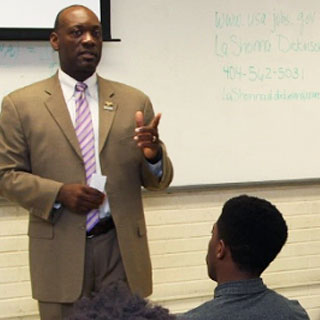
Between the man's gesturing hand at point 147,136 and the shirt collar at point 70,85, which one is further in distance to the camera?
the shirt collar at point 70,85

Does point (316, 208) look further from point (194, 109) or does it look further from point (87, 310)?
point (87, 310)

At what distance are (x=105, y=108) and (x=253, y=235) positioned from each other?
0.76 meters

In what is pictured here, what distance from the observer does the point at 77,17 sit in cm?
212

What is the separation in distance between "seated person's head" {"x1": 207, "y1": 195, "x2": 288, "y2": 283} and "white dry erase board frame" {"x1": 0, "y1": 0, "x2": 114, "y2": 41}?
1330 mm

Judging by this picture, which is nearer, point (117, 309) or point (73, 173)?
point (117, 309)

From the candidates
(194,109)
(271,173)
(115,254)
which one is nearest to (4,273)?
(115,254)

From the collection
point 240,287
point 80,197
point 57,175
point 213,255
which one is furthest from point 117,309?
point 57,175

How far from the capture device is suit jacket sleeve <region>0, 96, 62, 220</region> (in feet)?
6.60

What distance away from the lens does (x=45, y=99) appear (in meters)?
2.09

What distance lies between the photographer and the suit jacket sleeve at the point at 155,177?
6.91ft

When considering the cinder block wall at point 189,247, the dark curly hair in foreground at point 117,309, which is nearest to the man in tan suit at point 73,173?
the cinder block wall at point 189,247

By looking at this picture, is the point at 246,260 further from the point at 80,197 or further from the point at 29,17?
the point at 29,17

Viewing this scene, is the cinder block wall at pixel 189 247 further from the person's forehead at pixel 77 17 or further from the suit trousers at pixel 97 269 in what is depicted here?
the person's forehead at pixel 77 17

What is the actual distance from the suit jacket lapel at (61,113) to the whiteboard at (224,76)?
596 millimetres
